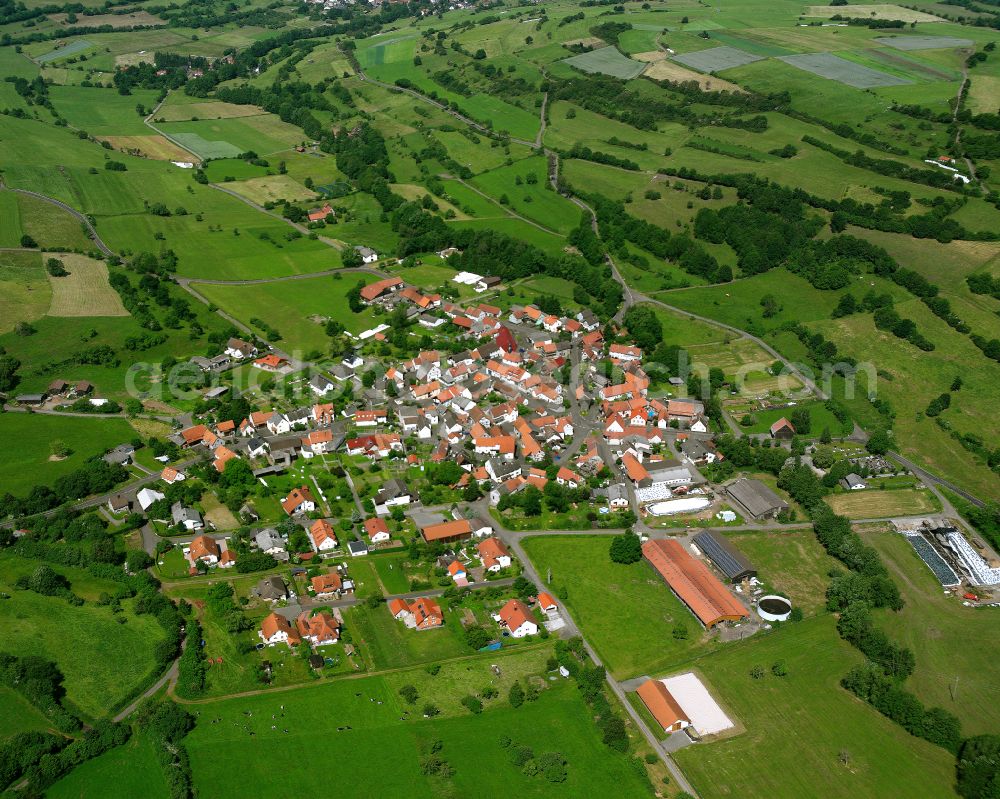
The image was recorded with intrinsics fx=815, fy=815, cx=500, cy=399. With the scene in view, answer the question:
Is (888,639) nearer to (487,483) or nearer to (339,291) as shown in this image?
(487,483)

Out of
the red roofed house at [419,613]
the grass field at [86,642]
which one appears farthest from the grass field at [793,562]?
the grass field at [86,642]

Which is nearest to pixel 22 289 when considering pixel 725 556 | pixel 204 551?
pixel 204 551

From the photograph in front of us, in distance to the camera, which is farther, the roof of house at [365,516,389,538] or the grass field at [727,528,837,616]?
the roof of house at [365,516,389,538]

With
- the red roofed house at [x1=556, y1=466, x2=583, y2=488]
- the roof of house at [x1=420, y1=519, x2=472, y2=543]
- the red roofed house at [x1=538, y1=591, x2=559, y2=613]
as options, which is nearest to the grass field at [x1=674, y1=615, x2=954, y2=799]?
the red roofed house at [x1=538, y1=591, x2=559, y2=613]

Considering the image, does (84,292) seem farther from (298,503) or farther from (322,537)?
(322,537)

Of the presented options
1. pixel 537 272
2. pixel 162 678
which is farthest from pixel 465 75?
pixel 162 678

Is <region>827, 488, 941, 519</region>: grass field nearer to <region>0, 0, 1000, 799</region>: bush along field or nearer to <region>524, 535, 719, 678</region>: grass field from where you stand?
<region>0, 0, 1000, 799</region>: bush along field
